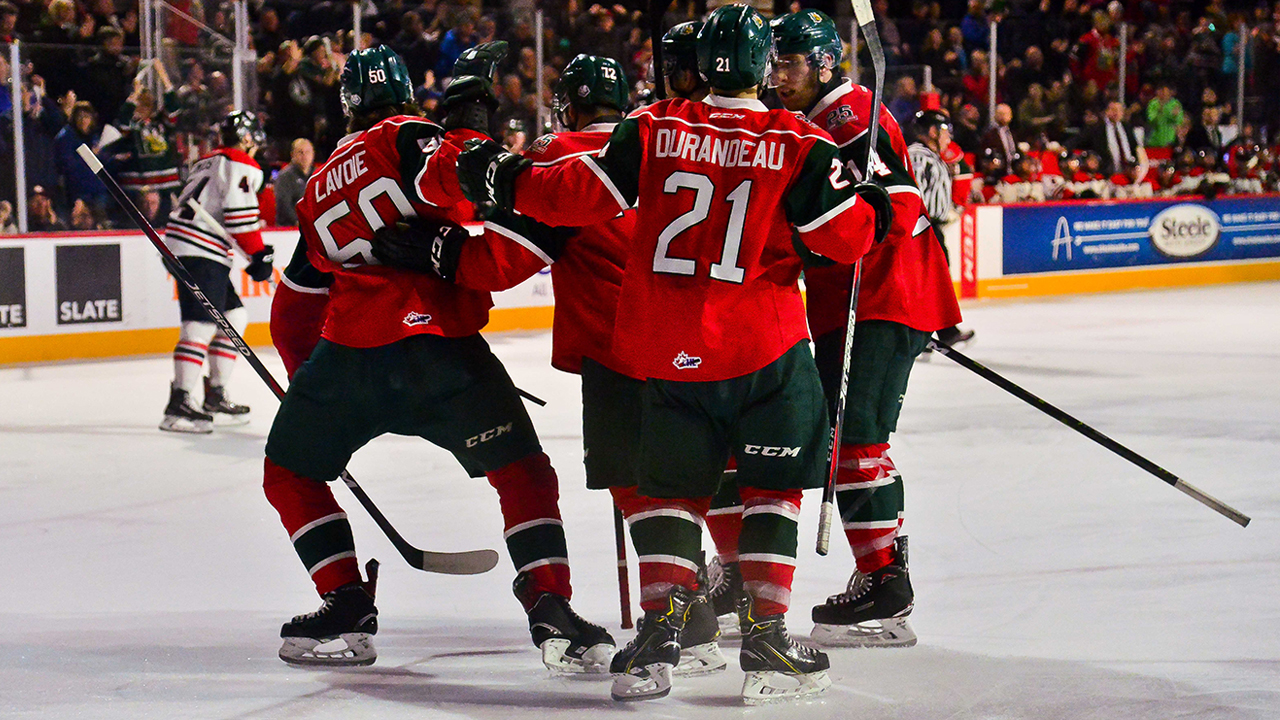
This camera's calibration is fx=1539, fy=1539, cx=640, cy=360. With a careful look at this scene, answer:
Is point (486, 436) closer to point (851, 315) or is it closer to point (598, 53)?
point (851, 315)

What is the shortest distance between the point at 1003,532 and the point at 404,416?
2.15 metres

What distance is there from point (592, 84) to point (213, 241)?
13.5ft

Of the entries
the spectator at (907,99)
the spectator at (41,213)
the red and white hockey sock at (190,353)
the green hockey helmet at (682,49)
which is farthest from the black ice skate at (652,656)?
the spectator at (907,99)

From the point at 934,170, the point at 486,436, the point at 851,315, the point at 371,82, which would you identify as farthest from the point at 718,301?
the point at 934,170

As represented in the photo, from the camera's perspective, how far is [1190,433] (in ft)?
21.3

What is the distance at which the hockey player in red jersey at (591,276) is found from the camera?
320cm

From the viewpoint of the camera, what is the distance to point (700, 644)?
10.7 ft

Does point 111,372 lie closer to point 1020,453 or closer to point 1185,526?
point 1020,453

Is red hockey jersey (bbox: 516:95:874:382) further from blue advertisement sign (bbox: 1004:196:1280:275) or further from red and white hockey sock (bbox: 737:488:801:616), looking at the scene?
blue advertisement sign (bbox: 1004:196:1280:275)

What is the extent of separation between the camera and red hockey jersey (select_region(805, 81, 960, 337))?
340 centimetres

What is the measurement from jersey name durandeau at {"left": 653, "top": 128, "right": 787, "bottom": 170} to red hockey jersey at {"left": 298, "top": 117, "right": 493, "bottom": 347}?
560 mm

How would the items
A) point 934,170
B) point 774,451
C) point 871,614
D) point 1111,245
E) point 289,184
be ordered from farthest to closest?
point 1111,245 < point 289,184 < point 934,170 < point 871,614 < point 774,451

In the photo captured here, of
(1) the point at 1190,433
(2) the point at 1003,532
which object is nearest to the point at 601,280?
(2) the point at 1003,532

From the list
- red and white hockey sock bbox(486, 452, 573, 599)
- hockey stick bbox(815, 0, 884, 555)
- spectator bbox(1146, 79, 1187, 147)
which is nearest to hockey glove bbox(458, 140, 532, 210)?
red and white hockey sock bbox(486, 452, 573, 599)
